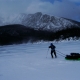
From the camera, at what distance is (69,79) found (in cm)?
746

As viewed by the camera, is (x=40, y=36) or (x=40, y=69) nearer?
(x=40, y=69)

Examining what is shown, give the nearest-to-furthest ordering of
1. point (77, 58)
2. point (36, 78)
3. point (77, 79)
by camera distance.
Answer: point (77, 79)
point (36, 78)
point (77, 58)

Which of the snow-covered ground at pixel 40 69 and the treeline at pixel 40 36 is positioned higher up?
the treeline at pixel 40 36

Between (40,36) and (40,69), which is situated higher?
(40,36)

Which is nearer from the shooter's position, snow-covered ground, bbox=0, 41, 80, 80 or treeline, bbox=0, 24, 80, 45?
snow-covered ground, bbox=0, 41, 80, 80

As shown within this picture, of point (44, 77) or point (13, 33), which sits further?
point (13, 33)

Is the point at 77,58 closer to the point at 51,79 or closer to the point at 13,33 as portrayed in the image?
the point at 51,79

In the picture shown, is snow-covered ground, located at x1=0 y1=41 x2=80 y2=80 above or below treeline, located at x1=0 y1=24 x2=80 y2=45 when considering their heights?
below

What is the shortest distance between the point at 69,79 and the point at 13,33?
5284 inches

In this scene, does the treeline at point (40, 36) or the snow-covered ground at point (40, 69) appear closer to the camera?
the snow-covered ground at point (40, 69)

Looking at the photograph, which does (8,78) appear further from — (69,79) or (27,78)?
(69,79)

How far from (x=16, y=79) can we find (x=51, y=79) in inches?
67.9

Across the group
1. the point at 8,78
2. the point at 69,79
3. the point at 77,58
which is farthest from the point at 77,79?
the point at 77,58

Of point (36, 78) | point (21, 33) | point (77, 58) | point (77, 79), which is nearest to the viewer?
point (77, 79)
